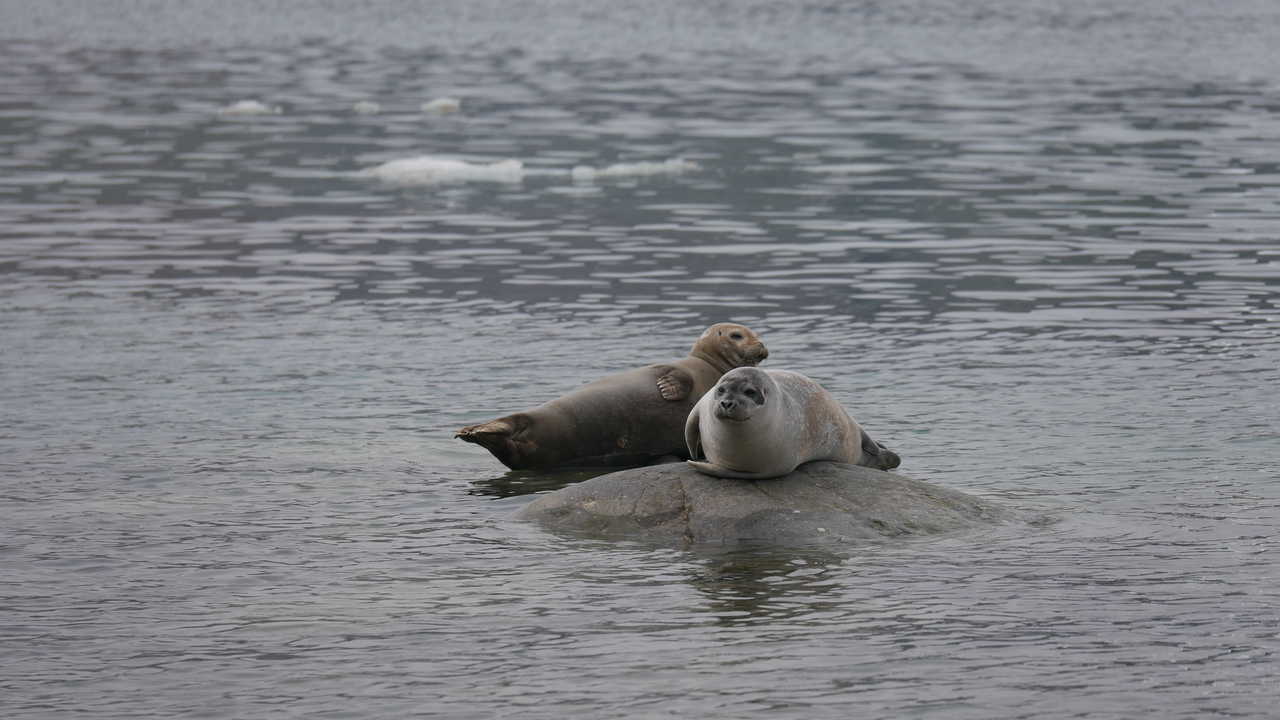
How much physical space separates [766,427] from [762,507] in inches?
15.7

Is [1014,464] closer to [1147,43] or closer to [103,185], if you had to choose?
[103,185]

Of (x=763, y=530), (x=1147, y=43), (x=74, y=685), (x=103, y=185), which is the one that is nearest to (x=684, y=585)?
(x=763, y=530)

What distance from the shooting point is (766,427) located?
31.5 feet

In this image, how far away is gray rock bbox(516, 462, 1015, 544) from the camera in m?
9.51

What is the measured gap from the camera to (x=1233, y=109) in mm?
36062

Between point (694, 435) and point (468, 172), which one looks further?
point (468, 172)

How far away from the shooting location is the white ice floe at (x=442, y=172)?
27.3 metres

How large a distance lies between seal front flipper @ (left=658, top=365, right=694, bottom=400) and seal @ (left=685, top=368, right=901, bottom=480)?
0.87 m

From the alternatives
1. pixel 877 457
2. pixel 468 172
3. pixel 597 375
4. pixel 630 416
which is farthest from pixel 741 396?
pixel 468 172

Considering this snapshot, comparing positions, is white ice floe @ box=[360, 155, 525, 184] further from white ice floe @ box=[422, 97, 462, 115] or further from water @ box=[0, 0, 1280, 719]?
white ice floe @ box=[422, 97, 462, 115]

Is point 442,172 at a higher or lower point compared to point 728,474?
lower

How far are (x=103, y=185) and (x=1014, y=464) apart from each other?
58.8 ft

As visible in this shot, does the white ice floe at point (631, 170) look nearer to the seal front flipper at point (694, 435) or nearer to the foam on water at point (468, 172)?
the foam on water at point (468, 172)

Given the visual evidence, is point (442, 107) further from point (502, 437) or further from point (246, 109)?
point (502, 437)
